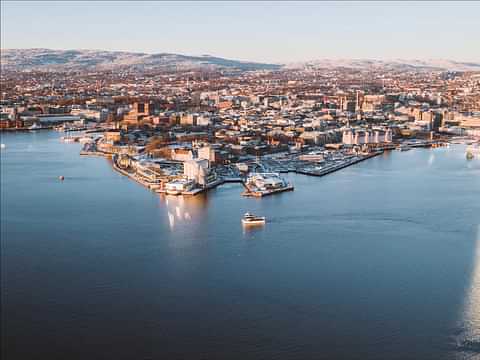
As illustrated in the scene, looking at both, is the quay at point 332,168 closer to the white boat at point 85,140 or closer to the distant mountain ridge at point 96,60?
the white boat at point 85,140

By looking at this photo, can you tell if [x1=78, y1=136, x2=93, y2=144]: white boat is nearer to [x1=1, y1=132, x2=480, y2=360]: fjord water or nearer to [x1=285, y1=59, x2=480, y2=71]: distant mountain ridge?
[x1=1, y1=132, x2=480, y2=360]: fjord water

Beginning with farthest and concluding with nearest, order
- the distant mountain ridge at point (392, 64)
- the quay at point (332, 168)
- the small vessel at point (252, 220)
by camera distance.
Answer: the distant mountain ridge at point (392, 64) → the quay at point (332, 168) → the small vessel at point (252, 220)

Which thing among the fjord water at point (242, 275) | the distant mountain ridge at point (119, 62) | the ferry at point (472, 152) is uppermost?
the distant mountain ridge at point (119, 62)

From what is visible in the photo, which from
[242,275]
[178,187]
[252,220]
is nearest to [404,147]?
[178,187]

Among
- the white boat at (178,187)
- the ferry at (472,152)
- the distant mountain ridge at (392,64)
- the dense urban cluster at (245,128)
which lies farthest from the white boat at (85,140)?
the distant mountain ridge at (392,64)

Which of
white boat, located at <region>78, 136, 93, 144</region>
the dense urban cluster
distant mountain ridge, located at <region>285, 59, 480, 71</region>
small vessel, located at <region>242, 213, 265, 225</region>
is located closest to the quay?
the dense urban cluster

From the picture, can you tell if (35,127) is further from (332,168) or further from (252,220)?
(252,220)
